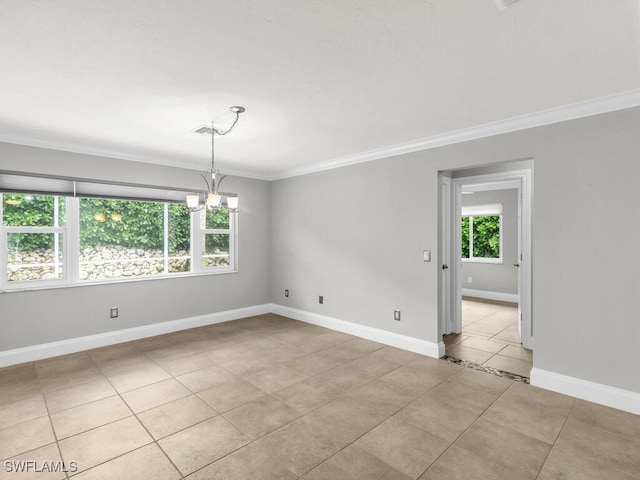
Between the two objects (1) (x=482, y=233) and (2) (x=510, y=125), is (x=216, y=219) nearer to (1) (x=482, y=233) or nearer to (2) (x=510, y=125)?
(2) (x=510, y=125)

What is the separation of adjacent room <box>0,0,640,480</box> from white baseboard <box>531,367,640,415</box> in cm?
2

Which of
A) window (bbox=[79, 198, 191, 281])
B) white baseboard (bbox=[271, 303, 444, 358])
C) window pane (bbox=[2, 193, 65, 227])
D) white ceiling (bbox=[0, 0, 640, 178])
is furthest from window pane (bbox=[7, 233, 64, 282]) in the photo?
white baseboard (bbox=[271, 303, 444, 358])

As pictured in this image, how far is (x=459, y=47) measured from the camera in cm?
201

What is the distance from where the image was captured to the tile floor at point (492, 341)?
149 inches

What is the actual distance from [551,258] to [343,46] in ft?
8.62

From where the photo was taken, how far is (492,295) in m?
7.32

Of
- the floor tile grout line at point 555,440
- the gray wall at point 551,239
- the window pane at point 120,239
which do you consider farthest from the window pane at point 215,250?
the floor tile grout line at point 555,440

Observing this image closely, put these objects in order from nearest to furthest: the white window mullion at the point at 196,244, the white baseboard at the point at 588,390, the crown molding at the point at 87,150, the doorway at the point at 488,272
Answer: the white baseboard at the point at 588,390 < the crown molding at the point at 87,150 < the doorway at the point at 488,272 < the white window mullion at the point at 196,244

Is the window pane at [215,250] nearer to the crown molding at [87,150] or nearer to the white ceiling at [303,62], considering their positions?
the crown molding at [87,150]

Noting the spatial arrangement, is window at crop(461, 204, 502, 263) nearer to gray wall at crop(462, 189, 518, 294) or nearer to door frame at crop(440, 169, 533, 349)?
gray wall at crop(462, 189, 518, 294)

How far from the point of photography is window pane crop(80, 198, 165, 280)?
4.30m

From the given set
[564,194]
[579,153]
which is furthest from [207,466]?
[579,153]

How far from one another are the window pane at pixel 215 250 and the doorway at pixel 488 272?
3393mm

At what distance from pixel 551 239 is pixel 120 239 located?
5.03 m
